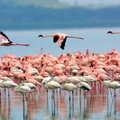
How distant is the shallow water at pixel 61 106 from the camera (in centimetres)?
990

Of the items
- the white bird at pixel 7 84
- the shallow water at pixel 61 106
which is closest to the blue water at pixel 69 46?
the shallow water at pixel 61 106

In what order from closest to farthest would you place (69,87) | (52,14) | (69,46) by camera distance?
(69,87), (69,46), (52,14)

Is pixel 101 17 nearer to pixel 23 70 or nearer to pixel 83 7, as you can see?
pixel 83 7

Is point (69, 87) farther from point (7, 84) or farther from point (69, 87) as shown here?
point (7, 84)

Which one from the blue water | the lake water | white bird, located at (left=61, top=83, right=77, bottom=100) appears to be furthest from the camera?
the blue water

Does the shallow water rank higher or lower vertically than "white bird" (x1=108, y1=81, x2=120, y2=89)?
lower

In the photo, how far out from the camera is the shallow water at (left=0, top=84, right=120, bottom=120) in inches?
390

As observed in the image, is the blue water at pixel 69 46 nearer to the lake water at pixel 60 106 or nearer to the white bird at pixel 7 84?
the lake water at pixel 60 106

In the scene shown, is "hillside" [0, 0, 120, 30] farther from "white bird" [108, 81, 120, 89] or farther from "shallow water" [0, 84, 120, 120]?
"white bird" [108, 81, 120, 89]

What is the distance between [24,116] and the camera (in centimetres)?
997

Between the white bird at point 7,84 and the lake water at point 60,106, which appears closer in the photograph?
the lake water at point 60,106

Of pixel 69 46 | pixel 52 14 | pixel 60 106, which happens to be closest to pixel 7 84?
pixel 60 106

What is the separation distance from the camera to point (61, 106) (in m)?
10.6

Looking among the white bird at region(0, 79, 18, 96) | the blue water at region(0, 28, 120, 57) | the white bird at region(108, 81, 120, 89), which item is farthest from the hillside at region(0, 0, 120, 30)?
the white bird at region(108, 81, 120, 89)
